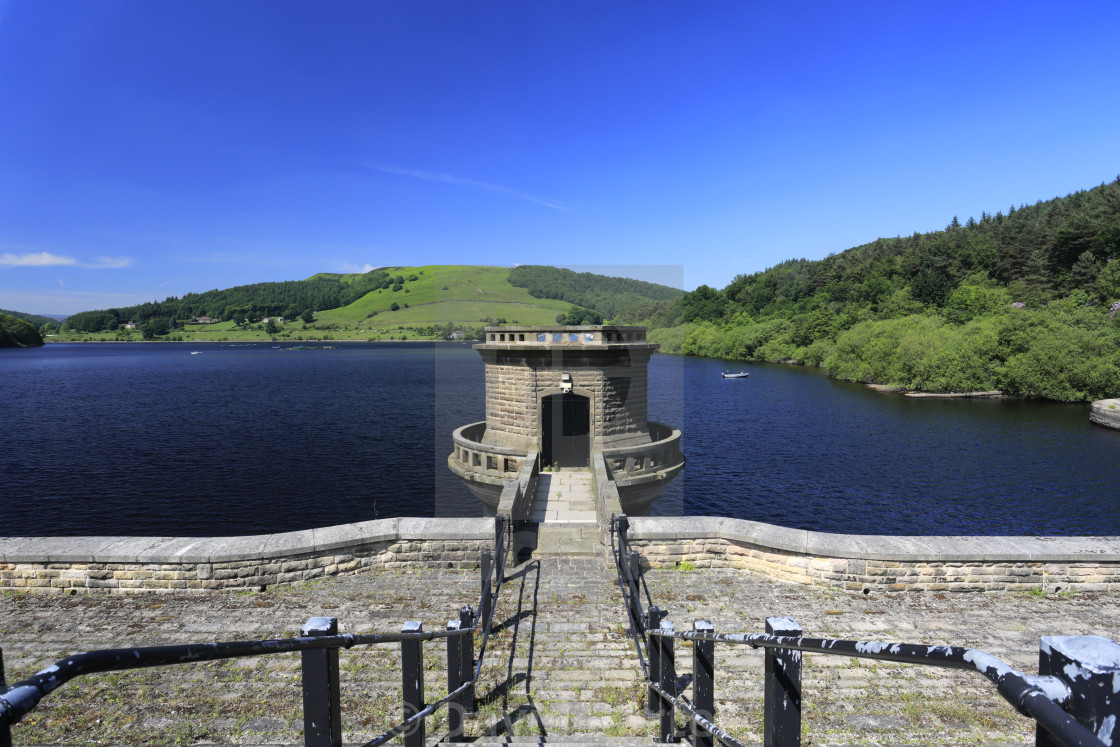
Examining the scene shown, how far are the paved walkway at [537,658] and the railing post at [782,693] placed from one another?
3202mm

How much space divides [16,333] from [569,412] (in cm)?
17132

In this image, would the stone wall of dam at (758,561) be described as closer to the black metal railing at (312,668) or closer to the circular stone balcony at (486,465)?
the black metal railing at (312,668)

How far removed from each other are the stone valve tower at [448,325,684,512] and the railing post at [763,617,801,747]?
12.4m

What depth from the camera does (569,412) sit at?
1686cm

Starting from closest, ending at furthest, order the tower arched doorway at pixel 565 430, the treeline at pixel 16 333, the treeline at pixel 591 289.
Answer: the tower arched doorway at pixel 565 430
the treeline at pixel 591 289
the treeline at pixel 16 333

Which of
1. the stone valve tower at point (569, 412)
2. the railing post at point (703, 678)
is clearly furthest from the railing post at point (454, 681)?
the stone valve tower at point (569, 412)

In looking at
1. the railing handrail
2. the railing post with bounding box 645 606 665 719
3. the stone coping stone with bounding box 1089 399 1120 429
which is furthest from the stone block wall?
the stone coping stone with bounding box 1089 399 1120 429

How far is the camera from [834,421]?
40.2 metres

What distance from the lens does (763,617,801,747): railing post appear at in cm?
251

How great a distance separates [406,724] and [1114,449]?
4126 centimetres

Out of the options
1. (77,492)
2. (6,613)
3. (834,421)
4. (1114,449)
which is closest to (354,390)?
(77,492)

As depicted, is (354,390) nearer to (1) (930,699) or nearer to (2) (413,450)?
(2) (413,450)

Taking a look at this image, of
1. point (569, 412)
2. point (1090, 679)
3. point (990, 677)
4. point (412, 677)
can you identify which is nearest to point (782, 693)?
point (990, 677)

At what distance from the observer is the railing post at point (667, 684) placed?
4.86 m
